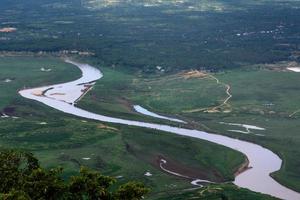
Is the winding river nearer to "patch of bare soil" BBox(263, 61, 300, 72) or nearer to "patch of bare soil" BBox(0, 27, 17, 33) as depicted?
"patch of bare soil" BBox(263, 61, 300, 72)

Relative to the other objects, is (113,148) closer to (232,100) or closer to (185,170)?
(185,170)

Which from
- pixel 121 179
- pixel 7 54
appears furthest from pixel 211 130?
pixel 7 54

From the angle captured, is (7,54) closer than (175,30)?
Yes

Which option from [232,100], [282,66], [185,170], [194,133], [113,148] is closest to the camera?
[185,170]

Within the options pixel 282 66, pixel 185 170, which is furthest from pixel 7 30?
pixel 185 170

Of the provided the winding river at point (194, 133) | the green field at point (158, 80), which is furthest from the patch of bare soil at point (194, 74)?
the winding river at point (194, 133)

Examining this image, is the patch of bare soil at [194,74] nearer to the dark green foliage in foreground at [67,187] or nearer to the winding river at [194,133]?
the winding river at [194,133]

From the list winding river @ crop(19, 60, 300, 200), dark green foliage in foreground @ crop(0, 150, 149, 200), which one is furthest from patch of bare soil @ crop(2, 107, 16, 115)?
dark green foliage in foreground @ crop(0, 150, 149, 200)

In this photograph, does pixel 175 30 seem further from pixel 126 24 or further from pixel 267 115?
pixel 267 115
